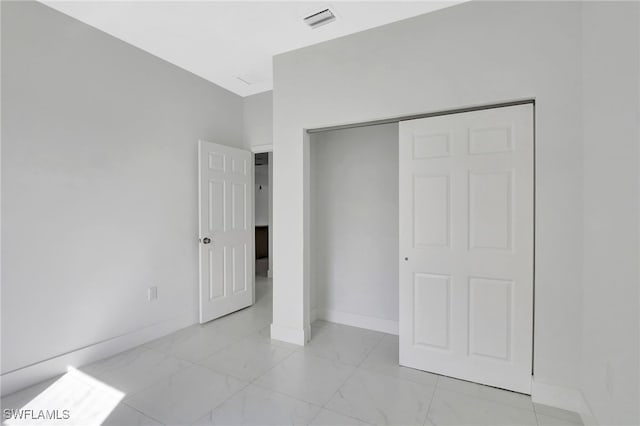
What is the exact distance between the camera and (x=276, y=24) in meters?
2.42

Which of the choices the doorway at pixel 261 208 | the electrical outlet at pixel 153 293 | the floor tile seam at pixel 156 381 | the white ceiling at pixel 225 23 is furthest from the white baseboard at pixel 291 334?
the doorway at pixel 261 208

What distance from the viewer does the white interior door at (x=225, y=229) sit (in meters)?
3.31

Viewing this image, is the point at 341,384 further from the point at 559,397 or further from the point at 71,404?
the point at 71,404

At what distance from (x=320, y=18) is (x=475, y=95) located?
1365 mm

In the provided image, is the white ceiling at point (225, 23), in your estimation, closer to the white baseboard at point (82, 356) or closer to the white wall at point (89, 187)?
the white wall at point (89, 187)

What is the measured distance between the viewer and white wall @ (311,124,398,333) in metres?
3.08

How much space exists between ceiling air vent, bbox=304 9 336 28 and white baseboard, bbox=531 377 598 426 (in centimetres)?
305

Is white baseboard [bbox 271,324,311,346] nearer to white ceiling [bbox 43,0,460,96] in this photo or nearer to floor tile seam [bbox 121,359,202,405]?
floor tile seam [bbox 121,359,202,405]

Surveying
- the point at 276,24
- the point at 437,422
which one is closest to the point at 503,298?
the point at 437,422

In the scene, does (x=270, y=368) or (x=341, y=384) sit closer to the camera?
(x=341, y=384)

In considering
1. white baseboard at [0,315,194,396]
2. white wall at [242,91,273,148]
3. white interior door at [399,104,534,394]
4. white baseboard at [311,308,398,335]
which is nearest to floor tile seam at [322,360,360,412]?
white interior door at [399,104,534,394]

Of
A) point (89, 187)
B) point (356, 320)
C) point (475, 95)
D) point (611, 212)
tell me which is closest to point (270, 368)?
point (356, 320)

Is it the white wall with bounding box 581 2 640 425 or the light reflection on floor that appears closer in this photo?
the white wall with bounding box 581 2 640 425

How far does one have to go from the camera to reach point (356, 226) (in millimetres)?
3279
